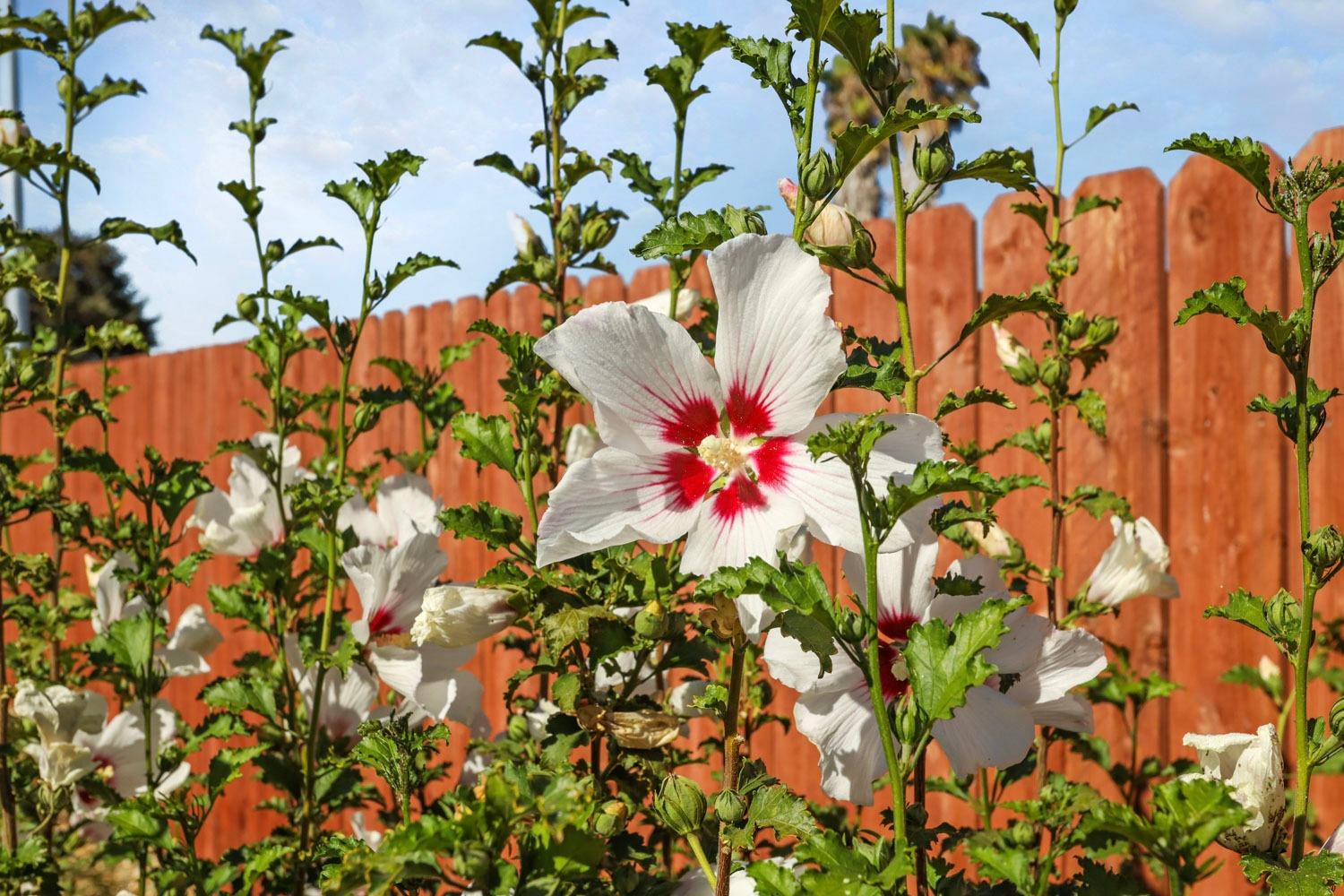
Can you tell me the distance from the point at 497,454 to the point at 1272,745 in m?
0.78

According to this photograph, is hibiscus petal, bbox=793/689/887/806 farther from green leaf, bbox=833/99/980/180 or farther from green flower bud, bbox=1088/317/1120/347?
green flower bud, bbox=1088/317/1120/347

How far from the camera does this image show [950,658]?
715mm

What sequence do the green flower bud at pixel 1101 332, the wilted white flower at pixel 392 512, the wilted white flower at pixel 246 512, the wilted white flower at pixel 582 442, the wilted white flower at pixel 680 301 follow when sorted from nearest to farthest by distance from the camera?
the wilted white flower at pixel 680 301
the wilted white flower at pixel 582 442
the green flower bud at pixel 1101 332
the wilted white flower at pixel 392 512
the wilted white flower at pixel 246 512

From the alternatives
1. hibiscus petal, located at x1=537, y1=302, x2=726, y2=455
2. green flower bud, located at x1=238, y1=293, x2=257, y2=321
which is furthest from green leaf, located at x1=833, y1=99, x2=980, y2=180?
green flower bud, located at x1=238, y1=293, x2=257, y2=321

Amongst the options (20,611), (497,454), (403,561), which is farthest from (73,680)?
(497,454)

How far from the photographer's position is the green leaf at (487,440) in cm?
110

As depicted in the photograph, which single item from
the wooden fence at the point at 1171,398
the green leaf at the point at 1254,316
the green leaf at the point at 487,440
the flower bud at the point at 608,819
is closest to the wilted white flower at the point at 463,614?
the green leaf at the point at 487,440

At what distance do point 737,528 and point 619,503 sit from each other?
10 centimetres

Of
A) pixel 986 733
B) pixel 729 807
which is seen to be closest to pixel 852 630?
pixel 729 807

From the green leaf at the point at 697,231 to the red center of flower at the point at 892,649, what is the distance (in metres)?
0.38

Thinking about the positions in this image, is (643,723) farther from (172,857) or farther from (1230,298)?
(172,857)

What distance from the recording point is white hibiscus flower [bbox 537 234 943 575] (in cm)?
81

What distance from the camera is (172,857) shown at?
4.62 ft

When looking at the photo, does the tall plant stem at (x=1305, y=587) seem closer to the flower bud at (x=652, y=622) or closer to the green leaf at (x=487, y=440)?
the flower bud at (x=652, y=622)
